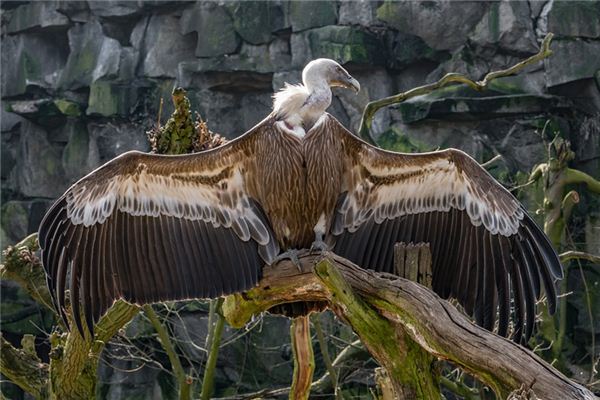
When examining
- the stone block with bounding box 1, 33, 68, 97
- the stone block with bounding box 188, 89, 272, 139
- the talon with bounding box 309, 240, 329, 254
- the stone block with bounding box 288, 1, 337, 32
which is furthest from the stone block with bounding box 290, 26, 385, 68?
the talon with bounding box 309, 240, 329, 254

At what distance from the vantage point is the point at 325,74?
530cm

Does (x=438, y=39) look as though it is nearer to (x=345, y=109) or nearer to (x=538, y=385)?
(x=345, y=109)

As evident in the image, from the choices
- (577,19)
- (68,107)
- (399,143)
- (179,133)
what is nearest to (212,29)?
(68,107)

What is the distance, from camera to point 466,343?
393cm

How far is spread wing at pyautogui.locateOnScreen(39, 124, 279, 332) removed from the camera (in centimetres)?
493

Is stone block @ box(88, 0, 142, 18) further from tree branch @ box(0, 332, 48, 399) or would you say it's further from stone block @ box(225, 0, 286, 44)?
tree branch @ box(0, 332, 48, 399)

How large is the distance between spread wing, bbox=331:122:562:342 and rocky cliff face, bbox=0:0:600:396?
725 centimetres

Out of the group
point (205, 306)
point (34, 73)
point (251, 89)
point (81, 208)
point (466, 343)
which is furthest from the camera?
point (34, 73)

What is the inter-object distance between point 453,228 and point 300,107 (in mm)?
975

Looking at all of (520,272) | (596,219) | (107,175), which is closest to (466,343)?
(520,272)

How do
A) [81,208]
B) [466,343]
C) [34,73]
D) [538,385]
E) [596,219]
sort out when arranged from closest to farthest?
[538,385] → [466,343] → [81,208] → [596,219] → [34,73]

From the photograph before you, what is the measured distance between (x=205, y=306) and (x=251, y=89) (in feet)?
11.7

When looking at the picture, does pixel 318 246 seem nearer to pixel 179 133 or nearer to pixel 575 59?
pixel 179 133

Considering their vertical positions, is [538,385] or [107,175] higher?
[107,175]
